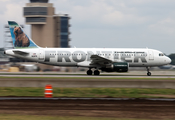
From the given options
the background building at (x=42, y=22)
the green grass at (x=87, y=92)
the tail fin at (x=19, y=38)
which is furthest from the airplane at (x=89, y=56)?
the background building at (x=42, y=22)

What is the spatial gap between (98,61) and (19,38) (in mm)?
11585

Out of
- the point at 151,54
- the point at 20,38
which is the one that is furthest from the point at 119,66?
the point at 20,38

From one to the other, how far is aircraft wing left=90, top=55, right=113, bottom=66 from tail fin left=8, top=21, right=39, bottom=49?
28.0 ft

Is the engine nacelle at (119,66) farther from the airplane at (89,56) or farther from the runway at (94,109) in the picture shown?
the runway at (94,109)

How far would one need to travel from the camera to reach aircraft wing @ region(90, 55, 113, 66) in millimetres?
38562

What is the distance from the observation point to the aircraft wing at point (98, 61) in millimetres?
38562

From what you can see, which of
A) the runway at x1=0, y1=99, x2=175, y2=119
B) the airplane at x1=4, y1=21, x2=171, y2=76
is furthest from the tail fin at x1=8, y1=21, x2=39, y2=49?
the runway at x1=0, y1=99, x2=175, y2=119

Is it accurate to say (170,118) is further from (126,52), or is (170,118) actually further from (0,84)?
(126,52)

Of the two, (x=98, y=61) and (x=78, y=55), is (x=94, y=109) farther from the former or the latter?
(x=78, y=55)

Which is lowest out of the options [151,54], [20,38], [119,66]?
[119,66]

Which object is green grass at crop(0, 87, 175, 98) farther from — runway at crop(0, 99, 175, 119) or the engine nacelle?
the engine nacelle

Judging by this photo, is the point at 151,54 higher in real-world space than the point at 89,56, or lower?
higher

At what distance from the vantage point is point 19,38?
42.1 meters

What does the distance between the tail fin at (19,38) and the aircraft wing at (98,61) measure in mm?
8545
